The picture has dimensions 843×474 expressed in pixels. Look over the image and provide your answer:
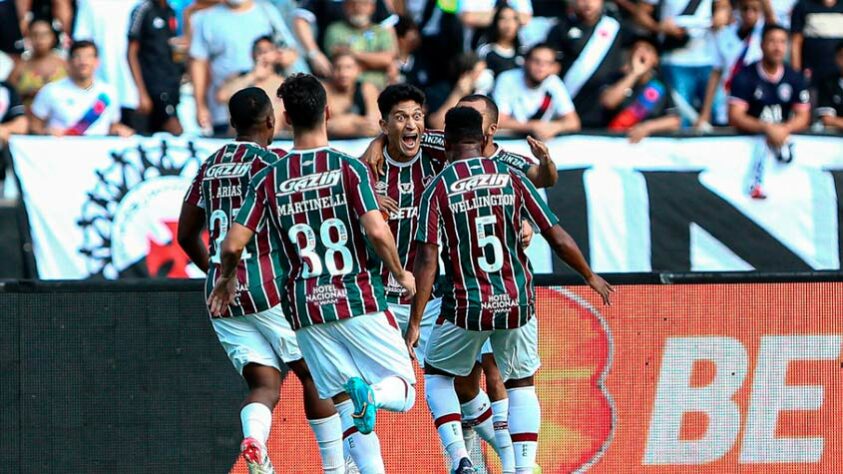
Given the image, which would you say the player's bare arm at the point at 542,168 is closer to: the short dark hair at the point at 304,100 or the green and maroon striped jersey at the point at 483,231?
the green and maroon striped jersey at the point at 483,231

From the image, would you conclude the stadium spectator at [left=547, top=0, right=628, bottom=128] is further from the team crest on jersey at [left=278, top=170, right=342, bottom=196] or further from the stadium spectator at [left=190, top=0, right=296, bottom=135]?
the team crest on jersey at [left=278, top=170, right=342, bottom=196]

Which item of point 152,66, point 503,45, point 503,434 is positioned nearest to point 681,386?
point 503,434

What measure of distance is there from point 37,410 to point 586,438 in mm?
3367

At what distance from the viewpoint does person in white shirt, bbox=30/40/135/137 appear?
13.1 m

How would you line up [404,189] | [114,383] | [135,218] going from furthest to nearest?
[135,218] < [114,383] < [404,189]

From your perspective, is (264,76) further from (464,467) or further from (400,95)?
(464,467)

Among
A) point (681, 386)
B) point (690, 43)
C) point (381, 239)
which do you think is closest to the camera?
point (381, 239)

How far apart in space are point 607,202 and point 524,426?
15.1ft

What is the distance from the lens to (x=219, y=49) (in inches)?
536

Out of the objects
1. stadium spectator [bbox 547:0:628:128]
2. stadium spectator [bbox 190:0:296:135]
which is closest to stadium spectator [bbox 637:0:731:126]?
stadium spectator [bbox 547:0:628:128]

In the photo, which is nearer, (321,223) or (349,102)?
(321,223)

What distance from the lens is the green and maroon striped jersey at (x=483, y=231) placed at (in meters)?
8.34

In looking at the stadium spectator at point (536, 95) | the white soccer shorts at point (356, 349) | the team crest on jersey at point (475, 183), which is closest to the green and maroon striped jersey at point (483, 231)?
the team crest on jersey at point (475, 183)

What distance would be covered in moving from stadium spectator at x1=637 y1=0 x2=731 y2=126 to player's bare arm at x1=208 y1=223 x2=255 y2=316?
7.35 m
